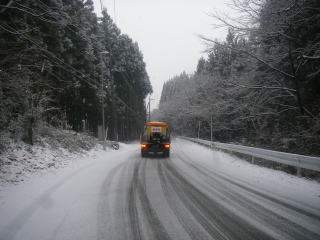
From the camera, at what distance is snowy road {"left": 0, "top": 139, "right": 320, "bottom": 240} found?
346 cm

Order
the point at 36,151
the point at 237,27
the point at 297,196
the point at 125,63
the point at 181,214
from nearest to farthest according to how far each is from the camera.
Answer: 1. the point at 181,214
2. the point at 297,196
3. the point at 237,27
4. the point at 36,151
5. the point at 125,63

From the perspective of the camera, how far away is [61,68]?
61.1ft

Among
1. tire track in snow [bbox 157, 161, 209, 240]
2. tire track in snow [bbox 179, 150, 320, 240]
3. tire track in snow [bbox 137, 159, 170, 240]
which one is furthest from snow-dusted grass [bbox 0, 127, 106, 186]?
tire track in snow [bbox 179, 150, 320, 240]

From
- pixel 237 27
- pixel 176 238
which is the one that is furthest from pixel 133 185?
pixel 237 27

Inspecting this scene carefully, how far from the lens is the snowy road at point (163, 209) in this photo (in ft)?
11.4

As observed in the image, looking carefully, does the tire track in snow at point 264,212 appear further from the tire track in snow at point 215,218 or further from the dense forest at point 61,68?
the dense forest at point 61,68

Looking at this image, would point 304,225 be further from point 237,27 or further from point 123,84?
point 123,84

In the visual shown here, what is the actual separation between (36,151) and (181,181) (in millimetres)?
7607

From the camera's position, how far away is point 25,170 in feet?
25.9

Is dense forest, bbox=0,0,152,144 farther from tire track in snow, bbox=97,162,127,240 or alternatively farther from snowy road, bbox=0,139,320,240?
tire track in snow, bbox=97,162,127,240

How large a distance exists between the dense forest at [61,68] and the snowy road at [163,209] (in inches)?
171

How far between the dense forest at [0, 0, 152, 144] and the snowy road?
14.2 ft

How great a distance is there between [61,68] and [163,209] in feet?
59.9

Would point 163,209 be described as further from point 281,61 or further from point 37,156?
point 281,61
